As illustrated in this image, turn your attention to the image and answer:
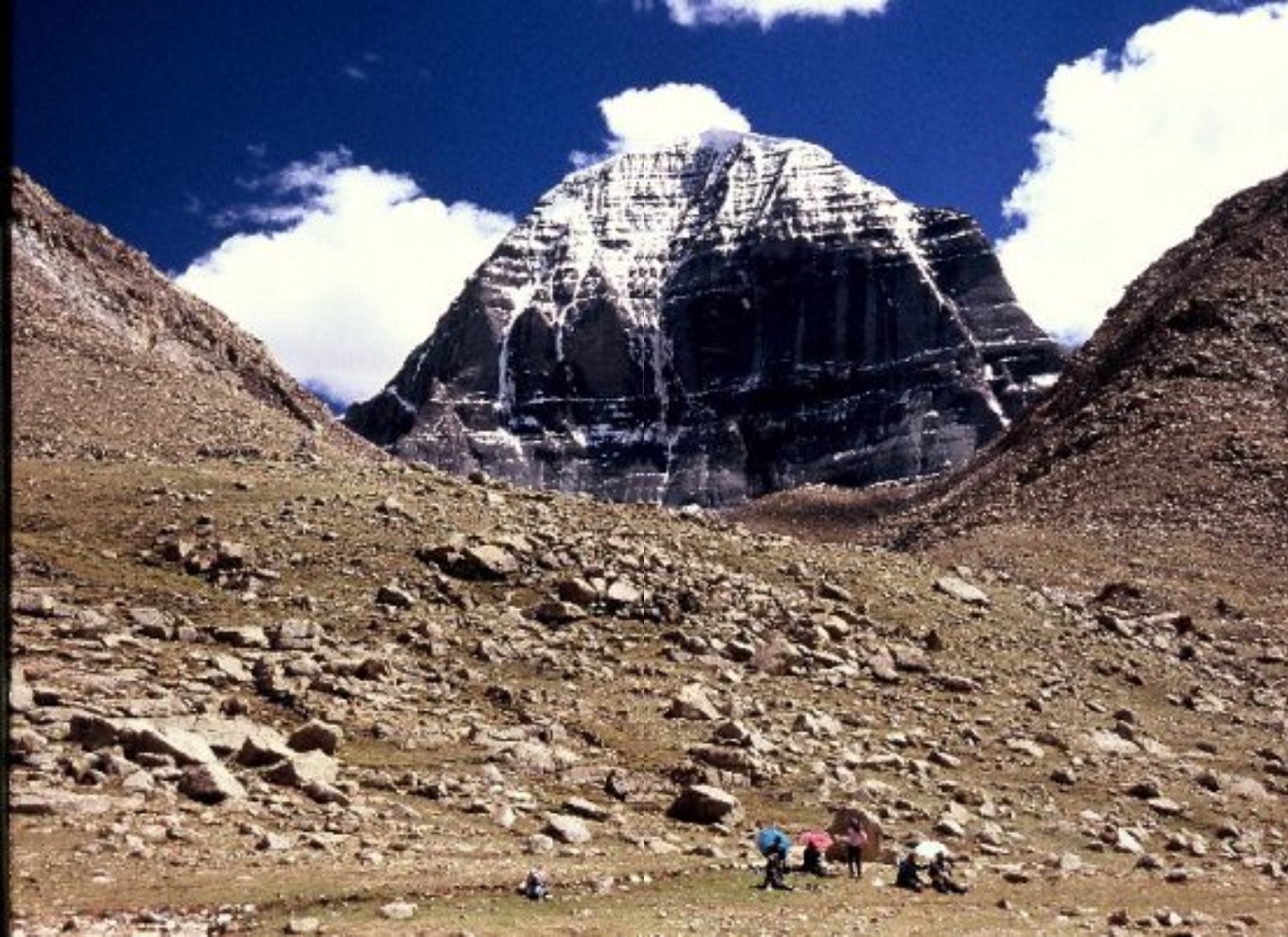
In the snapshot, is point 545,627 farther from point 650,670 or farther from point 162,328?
point 162,328

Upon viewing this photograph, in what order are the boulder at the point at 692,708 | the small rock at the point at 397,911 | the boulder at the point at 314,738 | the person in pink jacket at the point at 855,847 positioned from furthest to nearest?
the boulder at the point at 692,708 → the boulder at the point at 314,738 → the person in pink jacket at the point at 855,847 → the small rock at the point at 397,911

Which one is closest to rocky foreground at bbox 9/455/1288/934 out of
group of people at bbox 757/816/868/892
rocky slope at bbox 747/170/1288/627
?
group of people at bbox 757/816/868/892

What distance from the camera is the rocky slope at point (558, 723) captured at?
15.2m

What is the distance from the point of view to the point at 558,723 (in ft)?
72.9

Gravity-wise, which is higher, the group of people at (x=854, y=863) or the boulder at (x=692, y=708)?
the boulder at (x=692, y=708)

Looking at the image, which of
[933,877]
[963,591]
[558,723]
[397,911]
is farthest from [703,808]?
[963,591]

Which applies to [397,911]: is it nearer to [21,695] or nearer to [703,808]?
[703,808]

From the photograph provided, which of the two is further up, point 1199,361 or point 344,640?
point 1199,361

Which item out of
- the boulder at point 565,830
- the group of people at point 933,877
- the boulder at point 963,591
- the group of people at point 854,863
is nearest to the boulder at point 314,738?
the boulder at point 565,830

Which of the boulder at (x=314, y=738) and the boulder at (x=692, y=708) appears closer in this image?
the boulder at (x=314, y=738)

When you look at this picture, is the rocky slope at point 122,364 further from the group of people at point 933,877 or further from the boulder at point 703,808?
the group of people at point 933,877

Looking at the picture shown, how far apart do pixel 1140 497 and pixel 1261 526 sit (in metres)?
5.89

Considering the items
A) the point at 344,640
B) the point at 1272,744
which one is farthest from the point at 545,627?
the point at 1272,744

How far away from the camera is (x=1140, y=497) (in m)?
61.0
